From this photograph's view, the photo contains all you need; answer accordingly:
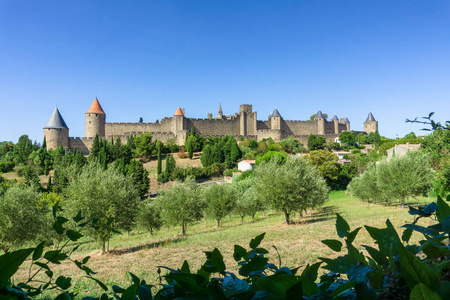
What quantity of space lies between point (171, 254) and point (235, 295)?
12.0 m

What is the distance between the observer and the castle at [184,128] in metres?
49.5

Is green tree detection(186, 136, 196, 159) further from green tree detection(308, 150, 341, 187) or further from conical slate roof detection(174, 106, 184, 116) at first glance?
green tree detection(308, 150, 341, 187)

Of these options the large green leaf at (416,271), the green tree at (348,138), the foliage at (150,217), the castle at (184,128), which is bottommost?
the foliage at (150,217)

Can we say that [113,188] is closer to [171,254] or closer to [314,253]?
[171,254]

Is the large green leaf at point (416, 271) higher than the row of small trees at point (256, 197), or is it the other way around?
the large green leaf at point (416, 271)

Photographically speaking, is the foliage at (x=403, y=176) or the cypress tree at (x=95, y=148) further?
the cypress tree at (x=95, y=148)

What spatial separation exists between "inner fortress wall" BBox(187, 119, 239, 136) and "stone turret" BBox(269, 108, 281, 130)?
6867 mm

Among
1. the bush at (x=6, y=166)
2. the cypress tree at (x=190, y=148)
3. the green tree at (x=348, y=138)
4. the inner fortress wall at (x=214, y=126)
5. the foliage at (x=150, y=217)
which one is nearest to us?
the foliage at (x=150, y=217)

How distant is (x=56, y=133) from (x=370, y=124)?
5966 cm

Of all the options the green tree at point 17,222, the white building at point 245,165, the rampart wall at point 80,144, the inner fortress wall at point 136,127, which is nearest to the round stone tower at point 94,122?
the inner fortress wall at point 136,127

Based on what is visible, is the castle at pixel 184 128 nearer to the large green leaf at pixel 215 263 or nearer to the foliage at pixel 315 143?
the foliage at pixel 315 143

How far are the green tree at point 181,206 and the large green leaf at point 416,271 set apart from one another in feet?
62.6

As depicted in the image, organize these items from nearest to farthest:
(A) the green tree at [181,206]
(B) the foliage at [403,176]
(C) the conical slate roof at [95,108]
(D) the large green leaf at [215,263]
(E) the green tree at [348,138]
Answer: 1. (D) the large green leaf at [215,263]
2. (B) the foliage at [403,176]
3. (A) the green tree at [181,206]
4. (C) the conical slate roof at [95,108]
5. (E) the green tree at [348,138]

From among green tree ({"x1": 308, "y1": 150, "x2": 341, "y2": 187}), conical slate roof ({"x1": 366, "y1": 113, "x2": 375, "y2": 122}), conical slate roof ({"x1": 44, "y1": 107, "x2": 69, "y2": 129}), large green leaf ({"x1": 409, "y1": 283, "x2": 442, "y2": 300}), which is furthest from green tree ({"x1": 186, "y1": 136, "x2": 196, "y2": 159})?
large green leaf ({"x1": 409, "y1": 283, "x2": 442, "y2": 300})
